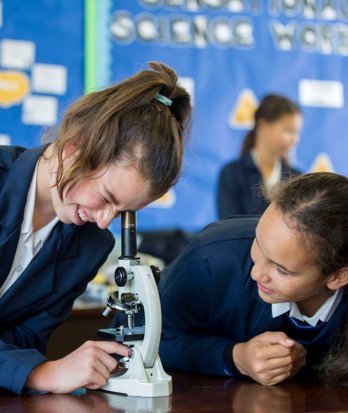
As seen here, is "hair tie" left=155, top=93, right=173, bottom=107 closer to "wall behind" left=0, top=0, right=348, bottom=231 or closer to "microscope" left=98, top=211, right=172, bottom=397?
"microscope" left=98, top=211, right=172, bottom=397

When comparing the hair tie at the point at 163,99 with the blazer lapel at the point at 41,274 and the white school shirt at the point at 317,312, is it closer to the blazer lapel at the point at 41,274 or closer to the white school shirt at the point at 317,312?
the blazer lapel at the point at 41,274

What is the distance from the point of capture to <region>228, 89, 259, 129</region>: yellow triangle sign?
15.4 ft

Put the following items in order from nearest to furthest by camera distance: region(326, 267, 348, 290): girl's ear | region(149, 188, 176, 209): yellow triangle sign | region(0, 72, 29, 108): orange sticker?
region(326, 267, 348, 290): girl's ear
region(0, 72, 29, 108): orange sticker
region(149, 188, 176, 209): yellow triangle sign

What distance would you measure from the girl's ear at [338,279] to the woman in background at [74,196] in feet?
1.45

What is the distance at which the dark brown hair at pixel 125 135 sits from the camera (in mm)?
1709

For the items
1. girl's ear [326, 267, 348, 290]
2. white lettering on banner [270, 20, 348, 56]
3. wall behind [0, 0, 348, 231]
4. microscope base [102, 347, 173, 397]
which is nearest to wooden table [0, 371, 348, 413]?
microscope base [102, 347, 173, 397]

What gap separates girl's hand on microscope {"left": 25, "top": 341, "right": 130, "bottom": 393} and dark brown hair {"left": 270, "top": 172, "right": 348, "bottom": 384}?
49cm

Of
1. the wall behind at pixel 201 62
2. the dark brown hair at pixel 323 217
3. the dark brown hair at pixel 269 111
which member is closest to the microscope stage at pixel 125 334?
the dark brown hair at pixel 323 217

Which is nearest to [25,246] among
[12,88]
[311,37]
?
[12,88]

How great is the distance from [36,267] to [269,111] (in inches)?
112

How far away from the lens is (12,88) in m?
4.12

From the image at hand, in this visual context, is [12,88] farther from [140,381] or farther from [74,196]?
[140,381]

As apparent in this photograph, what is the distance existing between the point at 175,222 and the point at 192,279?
7.94 ft

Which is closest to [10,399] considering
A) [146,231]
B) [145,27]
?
[146,231]
